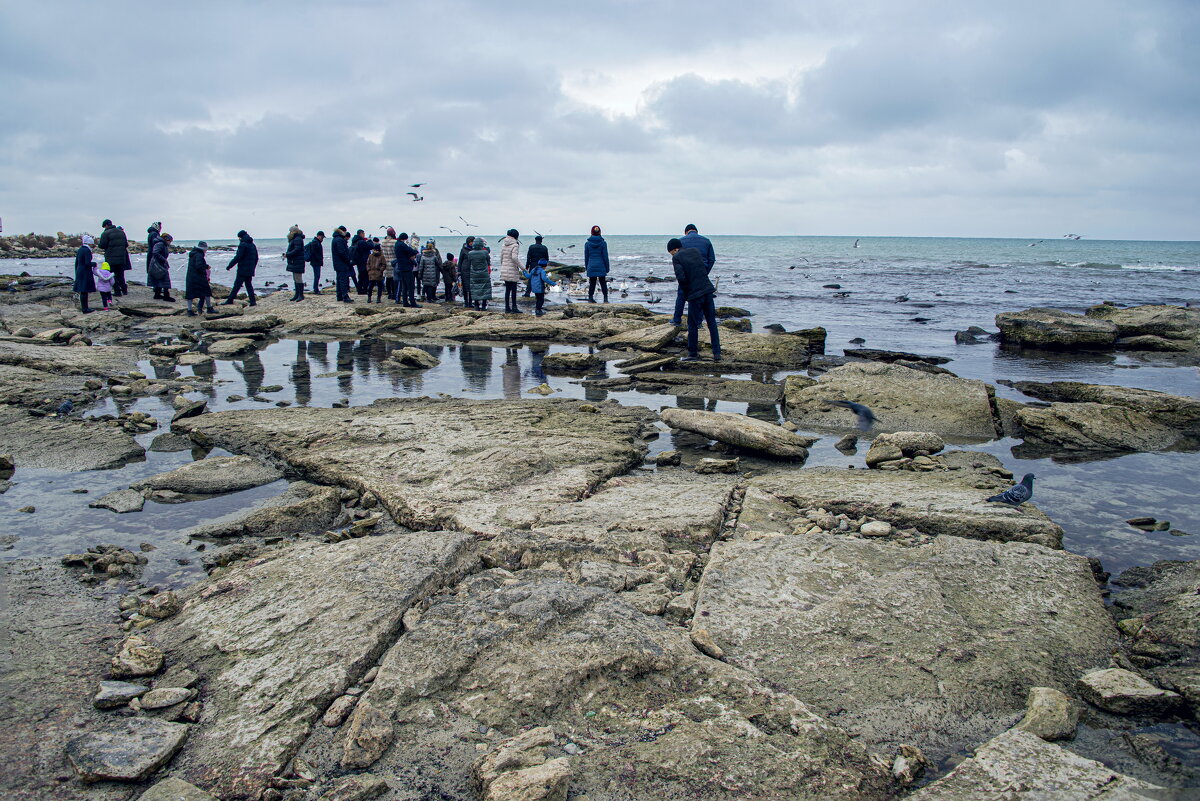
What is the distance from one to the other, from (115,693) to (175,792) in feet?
2.42

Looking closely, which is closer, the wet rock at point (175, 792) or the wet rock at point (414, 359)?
the wet rock at point (175, 792)

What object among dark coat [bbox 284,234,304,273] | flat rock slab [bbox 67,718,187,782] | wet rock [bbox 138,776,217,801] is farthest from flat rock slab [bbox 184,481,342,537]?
dark coat [bbox 284,234,304,273]

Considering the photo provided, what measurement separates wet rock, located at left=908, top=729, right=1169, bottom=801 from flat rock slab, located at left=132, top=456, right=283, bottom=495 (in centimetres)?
478

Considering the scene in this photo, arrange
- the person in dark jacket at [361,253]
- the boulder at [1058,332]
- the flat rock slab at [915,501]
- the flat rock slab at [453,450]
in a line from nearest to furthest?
the flat rock slab at [915,501] → the flat rock slab at [453,450] → the boulder at [1058,332] → the person in dark jacket at [361,253]

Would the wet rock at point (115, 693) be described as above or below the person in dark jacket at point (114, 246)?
below

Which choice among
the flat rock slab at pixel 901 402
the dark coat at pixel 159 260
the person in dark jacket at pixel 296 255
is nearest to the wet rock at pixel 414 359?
the flat rock slab at pixel 901 402

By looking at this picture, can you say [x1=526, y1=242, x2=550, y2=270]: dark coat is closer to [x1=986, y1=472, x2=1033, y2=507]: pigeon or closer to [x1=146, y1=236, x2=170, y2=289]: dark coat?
[x1=146, y1=236, x2=170, y2=289]: dark coat

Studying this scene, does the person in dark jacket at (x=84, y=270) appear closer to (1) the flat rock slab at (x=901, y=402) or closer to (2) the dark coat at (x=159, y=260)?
(2) the dark coat at (x=159, y=260)

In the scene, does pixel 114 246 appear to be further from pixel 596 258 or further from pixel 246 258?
pixel 596 258

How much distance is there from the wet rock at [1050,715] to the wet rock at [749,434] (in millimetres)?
3300

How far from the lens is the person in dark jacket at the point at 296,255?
17.9 meters

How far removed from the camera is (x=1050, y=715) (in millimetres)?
2609

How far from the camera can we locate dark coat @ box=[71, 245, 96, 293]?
51.1 feet

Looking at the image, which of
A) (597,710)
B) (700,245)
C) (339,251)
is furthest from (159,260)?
(597,710)
